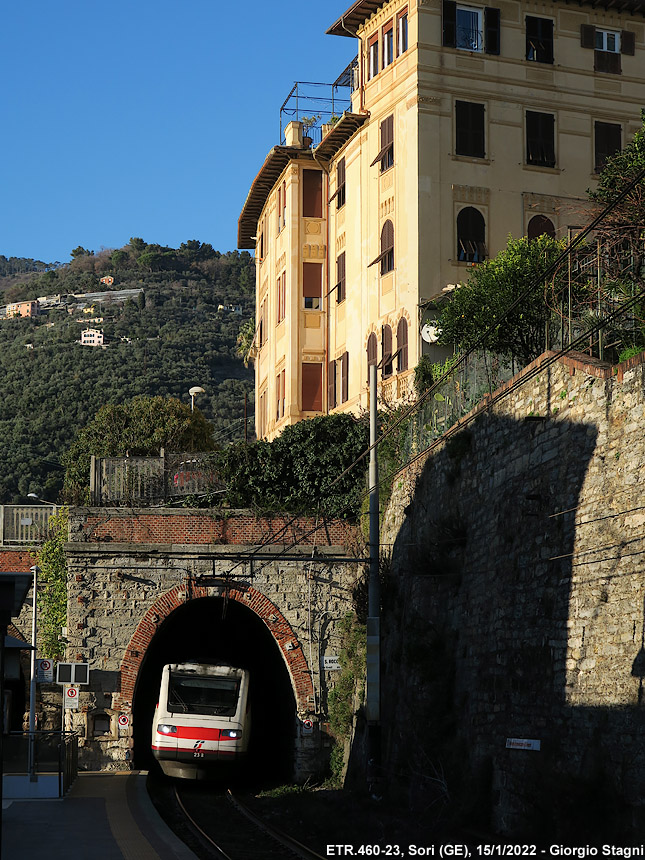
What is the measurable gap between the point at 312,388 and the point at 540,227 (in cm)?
1026

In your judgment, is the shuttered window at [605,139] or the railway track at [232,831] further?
the shuttered window at [605,139]

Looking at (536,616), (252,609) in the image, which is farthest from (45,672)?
(536,616)

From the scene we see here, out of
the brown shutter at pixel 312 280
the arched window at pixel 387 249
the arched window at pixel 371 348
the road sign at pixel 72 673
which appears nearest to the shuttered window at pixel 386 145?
the arched window at pixel 387 249

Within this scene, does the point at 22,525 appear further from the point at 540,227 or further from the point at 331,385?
the point at 540,227

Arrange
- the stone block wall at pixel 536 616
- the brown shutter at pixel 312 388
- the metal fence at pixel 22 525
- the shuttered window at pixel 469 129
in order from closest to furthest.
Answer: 1. the stone block wall at pixel 536 616
2. the shuttered window at pixel 469 129
3. the metal fence at pixel 22 525
4. the brown shutter at pixel 312 388

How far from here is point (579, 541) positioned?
16422mm

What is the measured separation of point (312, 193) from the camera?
40906 millimetres

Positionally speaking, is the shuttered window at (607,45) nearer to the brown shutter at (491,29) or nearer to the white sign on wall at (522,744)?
the brown shutter at (491,29)

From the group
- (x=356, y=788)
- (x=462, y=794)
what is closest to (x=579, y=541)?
(x=462, y=794)

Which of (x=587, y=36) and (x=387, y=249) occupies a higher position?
(x=587, y=36)

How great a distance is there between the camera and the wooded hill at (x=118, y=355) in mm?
82000

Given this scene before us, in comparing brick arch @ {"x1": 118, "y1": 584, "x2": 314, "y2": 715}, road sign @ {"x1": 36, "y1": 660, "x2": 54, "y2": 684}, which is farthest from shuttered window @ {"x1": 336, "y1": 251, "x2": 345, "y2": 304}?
road sign @ {"x1": 36, "y1": 660, "x2": 54, "y2": 684}

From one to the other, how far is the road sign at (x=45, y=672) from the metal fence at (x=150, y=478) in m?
5.06

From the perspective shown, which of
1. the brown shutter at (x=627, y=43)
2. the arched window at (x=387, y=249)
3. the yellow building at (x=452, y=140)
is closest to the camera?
the yellow building at (x=452, y=140)
